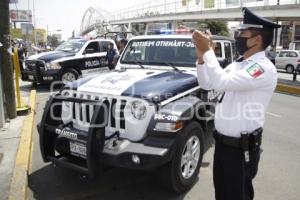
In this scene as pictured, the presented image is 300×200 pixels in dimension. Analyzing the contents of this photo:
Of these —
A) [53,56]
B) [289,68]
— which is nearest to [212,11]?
[289,68]

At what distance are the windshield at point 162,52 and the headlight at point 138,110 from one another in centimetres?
168

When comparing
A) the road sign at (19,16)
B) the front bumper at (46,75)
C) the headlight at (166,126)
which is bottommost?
the front bumper at (46,75)

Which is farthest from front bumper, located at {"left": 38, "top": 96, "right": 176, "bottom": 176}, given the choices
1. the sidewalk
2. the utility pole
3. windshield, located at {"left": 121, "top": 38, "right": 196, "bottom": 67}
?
the utility pole

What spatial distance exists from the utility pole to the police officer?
5.35m

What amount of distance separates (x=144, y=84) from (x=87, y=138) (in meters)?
1.08

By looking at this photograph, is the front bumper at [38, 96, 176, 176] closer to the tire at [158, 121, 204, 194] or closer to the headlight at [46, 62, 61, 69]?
the tire at [158, 121, 204, 194]

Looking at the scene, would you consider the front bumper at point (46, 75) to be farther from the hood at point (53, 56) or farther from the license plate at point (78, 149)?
the license plate at point (78, 149)

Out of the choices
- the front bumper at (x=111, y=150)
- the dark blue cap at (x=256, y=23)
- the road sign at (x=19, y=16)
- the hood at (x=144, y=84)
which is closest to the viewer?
the dark blue cap at (x=256, y=23)

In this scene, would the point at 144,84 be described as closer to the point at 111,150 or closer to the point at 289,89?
the point at 111,150

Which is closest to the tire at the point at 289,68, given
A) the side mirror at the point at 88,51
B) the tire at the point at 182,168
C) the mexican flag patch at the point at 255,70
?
the side mirror at the point at 88,51

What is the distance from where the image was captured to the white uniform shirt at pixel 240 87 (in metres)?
2.51

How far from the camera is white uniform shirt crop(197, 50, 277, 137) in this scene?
2.51m

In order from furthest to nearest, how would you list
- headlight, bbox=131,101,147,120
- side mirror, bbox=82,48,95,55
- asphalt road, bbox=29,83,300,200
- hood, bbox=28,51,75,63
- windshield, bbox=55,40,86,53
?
1. windshield, bbox=55,40,86,53
2. side mirror, bbox=82,48,95,55
3. hood, bbox=28,51,75,63
4. asphalt road, bbox=29,83,300,200
5. headlight, bbox=131,101,147,120

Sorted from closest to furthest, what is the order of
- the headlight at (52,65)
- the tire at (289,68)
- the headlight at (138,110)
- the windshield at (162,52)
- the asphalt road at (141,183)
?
the headlight at (138,110)
the asphalt road at (141,183)
the windshield at (162,52)
the headlight at (52,65)
the tire at (289,68)
